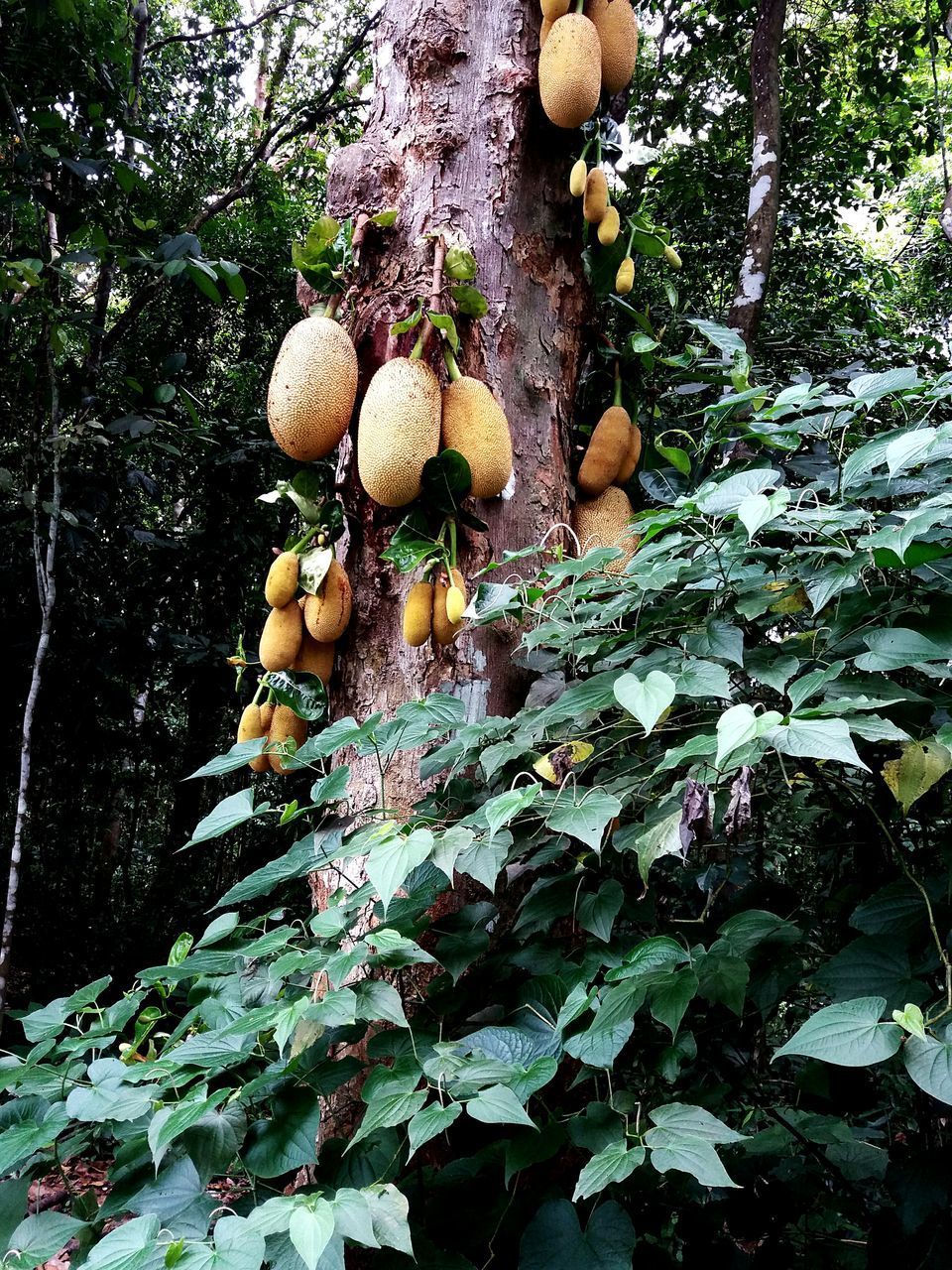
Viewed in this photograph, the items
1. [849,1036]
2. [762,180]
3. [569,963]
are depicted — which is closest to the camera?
[849,1036]

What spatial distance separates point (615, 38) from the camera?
1.14m

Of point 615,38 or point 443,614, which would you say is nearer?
point 443,614

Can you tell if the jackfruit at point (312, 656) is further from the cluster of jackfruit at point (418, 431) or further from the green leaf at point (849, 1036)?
the green leaf at point (849, 1036)

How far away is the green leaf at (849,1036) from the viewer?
516 mm

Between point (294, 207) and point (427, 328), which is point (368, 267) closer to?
point (427, 328)

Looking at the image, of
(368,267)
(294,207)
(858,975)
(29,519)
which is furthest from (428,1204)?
(294,207)

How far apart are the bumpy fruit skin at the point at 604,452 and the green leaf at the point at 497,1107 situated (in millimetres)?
769

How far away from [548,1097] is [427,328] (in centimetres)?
79

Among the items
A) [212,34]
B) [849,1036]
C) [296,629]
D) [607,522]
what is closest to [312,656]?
[296,629]

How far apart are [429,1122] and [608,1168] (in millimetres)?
115

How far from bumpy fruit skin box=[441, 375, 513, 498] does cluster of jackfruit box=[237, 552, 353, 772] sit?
0.18 metres

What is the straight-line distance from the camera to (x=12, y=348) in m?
2.93

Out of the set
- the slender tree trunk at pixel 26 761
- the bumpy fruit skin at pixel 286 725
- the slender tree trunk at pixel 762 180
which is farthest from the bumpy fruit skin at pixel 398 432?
the slender tree trunk at pixel 762 180

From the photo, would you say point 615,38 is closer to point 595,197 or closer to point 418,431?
point 595,197
